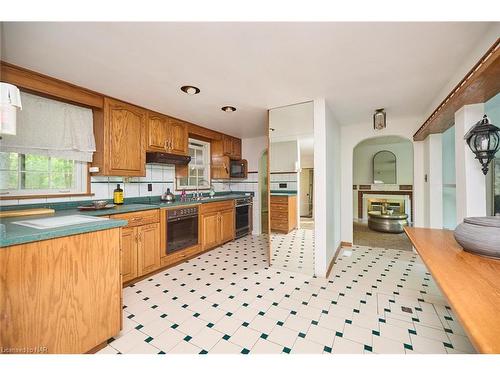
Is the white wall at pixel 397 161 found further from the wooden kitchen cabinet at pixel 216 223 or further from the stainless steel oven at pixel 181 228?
the stainless steel oven at pixel 181 228

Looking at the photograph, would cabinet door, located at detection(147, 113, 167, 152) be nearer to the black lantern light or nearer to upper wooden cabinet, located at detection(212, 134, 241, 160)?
upper wooden cabinet, located at detection(212, 134, 241, 160)

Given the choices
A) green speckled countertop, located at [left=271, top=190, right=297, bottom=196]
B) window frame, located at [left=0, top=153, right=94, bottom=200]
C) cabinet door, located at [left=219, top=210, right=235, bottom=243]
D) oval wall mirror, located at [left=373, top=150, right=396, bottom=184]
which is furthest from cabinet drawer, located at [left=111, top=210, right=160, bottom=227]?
oval wall mirror, located at [left=373, top=150, right=396, bottom=184]

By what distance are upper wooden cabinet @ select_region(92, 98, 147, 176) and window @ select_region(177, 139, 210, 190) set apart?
1183mm

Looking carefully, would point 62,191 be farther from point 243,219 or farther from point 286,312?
point 243,219

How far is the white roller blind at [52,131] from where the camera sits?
6.79 feet

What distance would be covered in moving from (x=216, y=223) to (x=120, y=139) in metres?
1.97

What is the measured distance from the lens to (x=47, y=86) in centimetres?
203

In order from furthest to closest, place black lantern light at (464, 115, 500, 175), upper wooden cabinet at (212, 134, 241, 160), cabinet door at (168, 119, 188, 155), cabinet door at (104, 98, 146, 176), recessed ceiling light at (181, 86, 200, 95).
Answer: upper wooden cabinet at (212, 134, 241, 160), cabinet door at (168, 119, 188, 155), cabinet door at (104, 98, 146, 176), recessed ceiling light at (181, 86, 200, 95), black lantern light at (464, 115, 500, 175)

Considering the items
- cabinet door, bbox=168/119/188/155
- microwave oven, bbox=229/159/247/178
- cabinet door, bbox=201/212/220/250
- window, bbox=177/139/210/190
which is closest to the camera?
cabinet door, bbox=168/119/188/155

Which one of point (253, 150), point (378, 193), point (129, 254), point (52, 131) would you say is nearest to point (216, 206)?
point (129, 254)

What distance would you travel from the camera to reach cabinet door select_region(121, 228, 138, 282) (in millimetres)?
2377

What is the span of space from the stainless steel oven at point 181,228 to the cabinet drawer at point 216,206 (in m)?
0.19

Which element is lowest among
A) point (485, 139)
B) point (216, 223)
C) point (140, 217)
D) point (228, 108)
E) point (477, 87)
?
point (216, 223)
